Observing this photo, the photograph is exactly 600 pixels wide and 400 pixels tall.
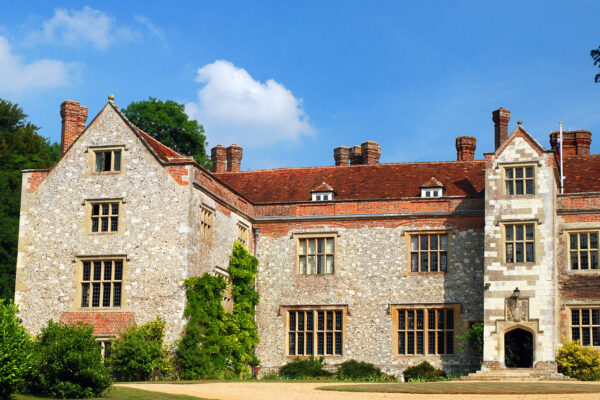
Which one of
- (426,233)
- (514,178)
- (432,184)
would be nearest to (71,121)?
(432,184)

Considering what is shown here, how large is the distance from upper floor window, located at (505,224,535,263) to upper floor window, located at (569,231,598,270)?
1.59m

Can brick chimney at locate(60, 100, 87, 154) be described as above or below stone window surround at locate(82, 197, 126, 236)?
above

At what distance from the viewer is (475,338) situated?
2970 cm

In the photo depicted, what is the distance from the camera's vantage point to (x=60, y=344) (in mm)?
19016

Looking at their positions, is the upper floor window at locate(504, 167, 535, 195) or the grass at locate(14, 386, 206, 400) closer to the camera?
the grass at locate(14, 386, 206, 400)

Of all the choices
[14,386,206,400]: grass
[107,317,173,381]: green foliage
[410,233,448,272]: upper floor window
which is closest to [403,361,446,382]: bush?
[410,233,448,272]: upper floor window

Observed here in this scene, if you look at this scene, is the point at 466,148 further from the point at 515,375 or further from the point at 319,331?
the point at 515,375

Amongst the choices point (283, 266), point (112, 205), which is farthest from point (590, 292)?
point (112, 205)

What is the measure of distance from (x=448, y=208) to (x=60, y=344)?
648 inches

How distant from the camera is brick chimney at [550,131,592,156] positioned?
35.0 meters

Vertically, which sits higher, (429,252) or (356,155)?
(356,155)

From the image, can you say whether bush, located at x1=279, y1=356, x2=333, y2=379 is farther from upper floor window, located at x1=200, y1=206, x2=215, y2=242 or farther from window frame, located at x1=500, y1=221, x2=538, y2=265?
window frame, located at x1=500, y1=221, x2=538, y2=265

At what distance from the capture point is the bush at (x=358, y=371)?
29.8 m

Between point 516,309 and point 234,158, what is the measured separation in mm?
15293
